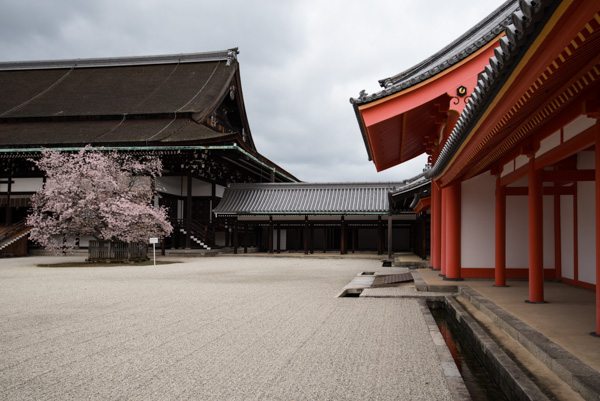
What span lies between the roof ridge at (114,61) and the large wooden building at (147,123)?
0.21 ft

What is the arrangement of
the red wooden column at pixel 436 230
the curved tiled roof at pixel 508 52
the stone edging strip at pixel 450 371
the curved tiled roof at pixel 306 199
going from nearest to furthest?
the curved tiled roof at pixel 508 52 < the stone edging strip at pixel 450 371 < the red wooden column at pixel 436 230 < the curved tiled roof at pixel 306 199

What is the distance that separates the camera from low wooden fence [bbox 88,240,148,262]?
58.4 feet

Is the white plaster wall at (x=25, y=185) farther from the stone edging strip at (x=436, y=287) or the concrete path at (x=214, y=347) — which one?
the stone edging strip at (x=436, y=287)

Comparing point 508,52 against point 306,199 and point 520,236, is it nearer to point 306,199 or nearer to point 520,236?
point 520,236

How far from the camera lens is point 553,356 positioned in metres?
3.57

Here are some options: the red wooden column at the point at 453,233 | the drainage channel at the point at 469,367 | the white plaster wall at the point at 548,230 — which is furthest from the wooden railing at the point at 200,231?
the drainage channel at the point at 469,367

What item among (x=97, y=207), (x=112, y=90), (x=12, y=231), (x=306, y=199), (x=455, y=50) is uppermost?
(x=112, y=90)

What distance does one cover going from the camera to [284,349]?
4.72m

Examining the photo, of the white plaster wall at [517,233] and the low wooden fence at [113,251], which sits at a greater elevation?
the white plaster wall at [517,233]

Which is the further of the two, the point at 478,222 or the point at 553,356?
the point at 478,222

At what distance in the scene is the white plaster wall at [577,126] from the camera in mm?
4828

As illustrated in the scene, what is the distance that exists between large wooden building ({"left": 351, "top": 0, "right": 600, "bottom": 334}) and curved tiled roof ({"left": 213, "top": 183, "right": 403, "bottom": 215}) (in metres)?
10.1

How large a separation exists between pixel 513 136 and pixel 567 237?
4.43 metres

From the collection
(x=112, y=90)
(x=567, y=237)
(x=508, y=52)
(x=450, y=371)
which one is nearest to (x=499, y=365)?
(x=450, y=371)
